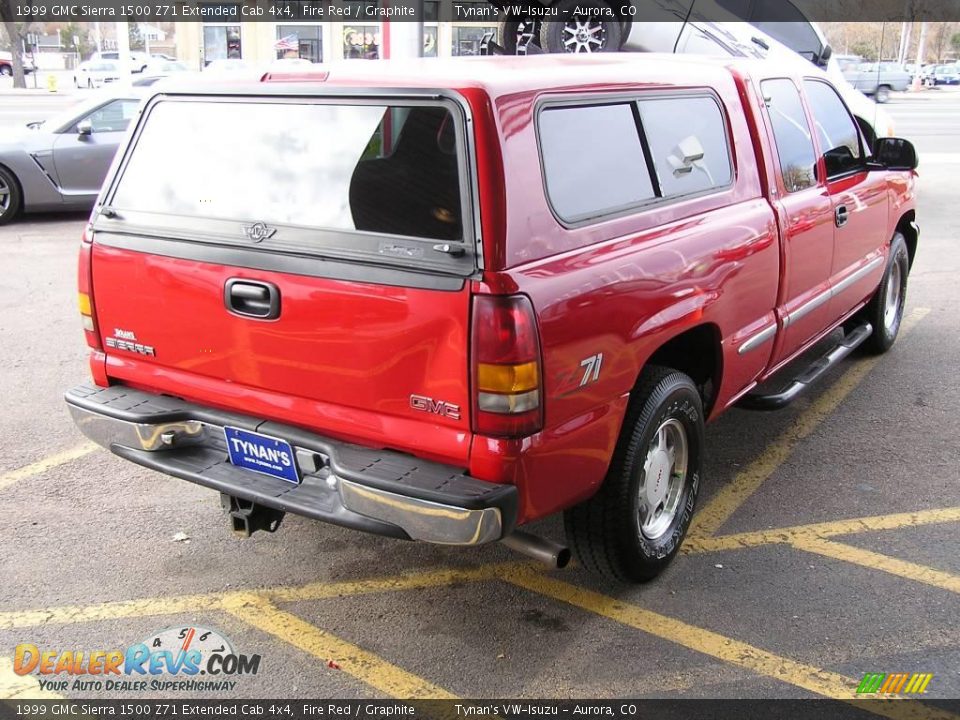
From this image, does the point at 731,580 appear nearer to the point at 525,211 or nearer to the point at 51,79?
the point at 525,211

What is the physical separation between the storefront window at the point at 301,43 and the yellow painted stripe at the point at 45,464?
4302cm

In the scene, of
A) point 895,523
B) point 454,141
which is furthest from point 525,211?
point 895,523

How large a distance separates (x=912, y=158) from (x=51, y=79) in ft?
124

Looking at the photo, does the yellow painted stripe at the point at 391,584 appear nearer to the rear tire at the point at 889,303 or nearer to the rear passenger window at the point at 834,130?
the rear passenger window at the point at 834,130

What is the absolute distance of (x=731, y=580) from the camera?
3682mm

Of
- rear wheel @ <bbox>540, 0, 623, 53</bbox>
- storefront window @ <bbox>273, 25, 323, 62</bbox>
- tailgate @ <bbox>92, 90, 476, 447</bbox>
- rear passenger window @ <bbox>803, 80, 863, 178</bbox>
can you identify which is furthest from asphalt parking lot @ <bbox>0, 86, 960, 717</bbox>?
storefront window @ <bbox>273, 25, 323, 62</bbox>

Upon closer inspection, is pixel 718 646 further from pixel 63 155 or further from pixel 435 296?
pixel 63 155

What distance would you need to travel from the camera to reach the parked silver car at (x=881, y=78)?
36062mm

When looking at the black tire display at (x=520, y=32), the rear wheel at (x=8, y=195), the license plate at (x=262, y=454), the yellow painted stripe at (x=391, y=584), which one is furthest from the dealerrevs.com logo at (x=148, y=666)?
the black tire display at (x=520, y=32)

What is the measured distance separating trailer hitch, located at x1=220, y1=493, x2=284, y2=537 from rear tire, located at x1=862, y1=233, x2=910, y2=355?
4309mm

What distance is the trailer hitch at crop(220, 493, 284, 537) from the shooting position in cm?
340

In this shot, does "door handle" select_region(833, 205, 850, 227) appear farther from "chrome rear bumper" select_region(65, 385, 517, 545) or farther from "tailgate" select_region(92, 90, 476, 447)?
"chrome rear bumper" select_region(65, 385, 517, 545)

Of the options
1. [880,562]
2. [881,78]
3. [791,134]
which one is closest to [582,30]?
[791,134]

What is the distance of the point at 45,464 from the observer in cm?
468
